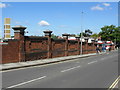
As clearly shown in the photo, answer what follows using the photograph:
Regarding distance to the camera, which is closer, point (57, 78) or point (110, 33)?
point (57, 78)

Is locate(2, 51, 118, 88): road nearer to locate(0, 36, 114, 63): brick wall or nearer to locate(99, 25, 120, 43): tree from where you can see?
locate(0, 36, 114, 63): brick wall

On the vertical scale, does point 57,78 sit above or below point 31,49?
below

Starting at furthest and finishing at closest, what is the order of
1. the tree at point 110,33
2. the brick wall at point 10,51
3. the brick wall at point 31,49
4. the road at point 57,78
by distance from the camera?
the tree at point 110,33 < the brick wall at point 31,49 < the brick wall at point 10,51 < the road at point 57,78

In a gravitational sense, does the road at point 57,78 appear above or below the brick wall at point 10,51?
below

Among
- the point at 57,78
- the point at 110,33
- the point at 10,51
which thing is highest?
the point at 110,33

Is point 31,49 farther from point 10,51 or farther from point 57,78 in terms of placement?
point 57,78

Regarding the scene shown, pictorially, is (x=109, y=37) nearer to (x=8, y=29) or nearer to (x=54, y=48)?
(x=54, y=48)

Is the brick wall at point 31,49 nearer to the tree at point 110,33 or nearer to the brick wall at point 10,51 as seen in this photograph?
the brick wall at point 10,51

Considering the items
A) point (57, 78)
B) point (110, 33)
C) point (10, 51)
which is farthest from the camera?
point (110, 33)

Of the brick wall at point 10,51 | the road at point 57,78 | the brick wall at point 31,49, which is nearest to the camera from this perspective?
the road at point 57,78

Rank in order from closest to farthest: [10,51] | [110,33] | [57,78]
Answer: [57,78] → [10,51] → [110,33]

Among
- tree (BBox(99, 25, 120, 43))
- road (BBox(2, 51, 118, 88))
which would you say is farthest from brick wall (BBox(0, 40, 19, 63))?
tree (BBox(99, 25, 120, 43))

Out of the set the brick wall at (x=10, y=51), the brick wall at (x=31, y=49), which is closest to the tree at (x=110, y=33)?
the brick wall at (x=31, y=49)

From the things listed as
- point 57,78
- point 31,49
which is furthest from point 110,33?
point 57,78
